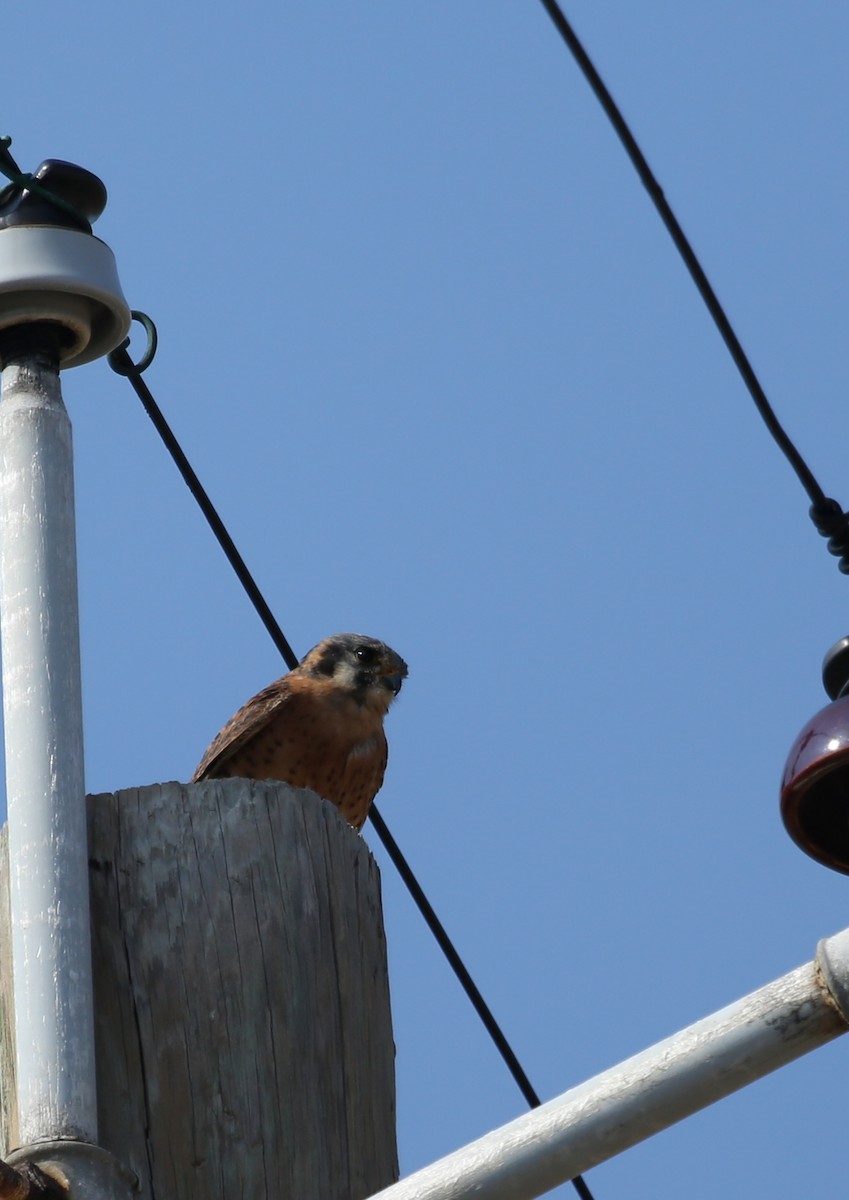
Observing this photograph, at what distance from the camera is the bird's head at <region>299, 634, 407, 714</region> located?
783cm

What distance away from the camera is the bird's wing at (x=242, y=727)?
24.0 feet

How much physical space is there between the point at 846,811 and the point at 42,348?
1773 mm

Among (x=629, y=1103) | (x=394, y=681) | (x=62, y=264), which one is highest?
(x=394, y=681)

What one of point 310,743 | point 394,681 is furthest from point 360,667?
point 310,743

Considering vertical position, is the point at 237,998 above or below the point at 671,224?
below

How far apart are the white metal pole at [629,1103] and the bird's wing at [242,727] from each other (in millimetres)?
4720

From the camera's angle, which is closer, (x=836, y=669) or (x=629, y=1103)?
(x=629, y=1103)

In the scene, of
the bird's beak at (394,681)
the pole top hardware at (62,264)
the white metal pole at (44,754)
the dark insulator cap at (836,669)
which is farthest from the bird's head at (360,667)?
the white metal pole at (44,754)

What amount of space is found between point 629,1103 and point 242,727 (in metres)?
4.82

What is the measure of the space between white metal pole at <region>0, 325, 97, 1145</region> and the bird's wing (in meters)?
3.78

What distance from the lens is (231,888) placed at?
3.31 metres

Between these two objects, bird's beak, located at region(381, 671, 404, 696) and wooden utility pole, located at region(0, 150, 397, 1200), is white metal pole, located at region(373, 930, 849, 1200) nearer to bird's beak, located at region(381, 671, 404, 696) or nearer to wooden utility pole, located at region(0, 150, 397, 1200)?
wooden utility pole, located at region(0, 150, 397, 1200)

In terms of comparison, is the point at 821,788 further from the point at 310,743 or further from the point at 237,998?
the point at 310,743

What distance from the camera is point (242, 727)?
24.1 ft
